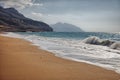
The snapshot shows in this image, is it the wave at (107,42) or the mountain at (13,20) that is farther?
the mountain at (13,20)

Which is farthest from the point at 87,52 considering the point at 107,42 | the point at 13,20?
the point at 13,20

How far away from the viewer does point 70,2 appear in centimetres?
473

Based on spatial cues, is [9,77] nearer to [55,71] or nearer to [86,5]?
[55,71]

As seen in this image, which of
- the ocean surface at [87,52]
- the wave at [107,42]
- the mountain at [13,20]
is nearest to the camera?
the ocean surface at [87,52]

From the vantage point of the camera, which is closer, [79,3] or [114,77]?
[114,77]

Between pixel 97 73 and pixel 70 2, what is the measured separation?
168 centimetres

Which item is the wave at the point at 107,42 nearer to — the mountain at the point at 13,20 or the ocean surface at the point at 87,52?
the ocean surface at the point at 87,52

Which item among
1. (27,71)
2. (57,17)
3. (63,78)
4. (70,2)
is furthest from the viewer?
(57,17)

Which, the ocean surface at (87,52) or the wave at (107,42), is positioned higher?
the wave at (107,42)

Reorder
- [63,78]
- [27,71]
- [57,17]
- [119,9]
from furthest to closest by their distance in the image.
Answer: [57,17] < [119,9] < [27,71] < [63,78]

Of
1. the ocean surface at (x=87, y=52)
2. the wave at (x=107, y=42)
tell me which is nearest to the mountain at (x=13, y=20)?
the ocean surface at (x=87, y=52)

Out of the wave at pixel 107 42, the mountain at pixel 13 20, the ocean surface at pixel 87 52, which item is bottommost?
the ocean surface at pixel 87 52

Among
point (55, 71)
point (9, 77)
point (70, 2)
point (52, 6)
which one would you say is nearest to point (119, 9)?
point (70, 2)

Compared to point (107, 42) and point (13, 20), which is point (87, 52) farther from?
point (13, 20)
